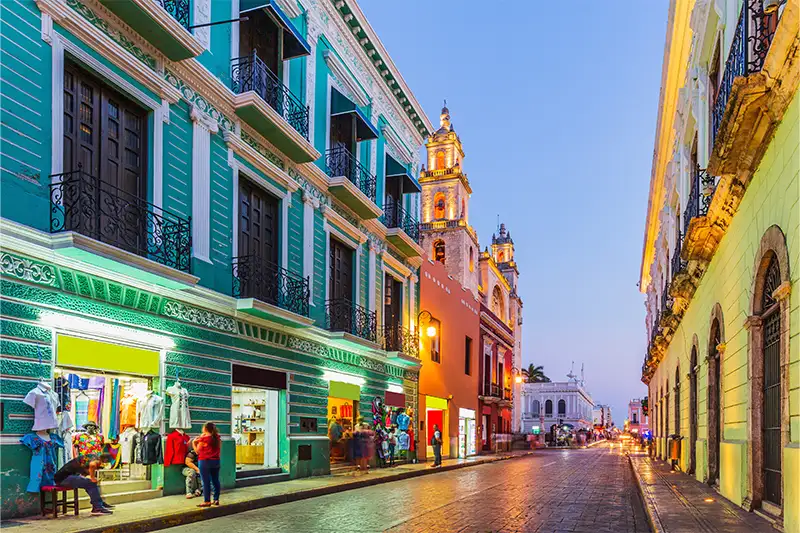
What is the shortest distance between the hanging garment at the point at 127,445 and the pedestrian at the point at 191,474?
2.97ft

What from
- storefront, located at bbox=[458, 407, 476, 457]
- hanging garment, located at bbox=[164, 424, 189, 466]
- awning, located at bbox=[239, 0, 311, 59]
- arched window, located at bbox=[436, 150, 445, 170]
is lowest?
storefront, located at bbox=[458, 407, 476, 457]

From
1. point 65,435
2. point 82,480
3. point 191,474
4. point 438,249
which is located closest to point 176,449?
point 191,474

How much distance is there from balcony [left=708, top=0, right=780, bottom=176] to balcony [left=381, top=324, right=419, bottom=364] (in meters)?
14.7

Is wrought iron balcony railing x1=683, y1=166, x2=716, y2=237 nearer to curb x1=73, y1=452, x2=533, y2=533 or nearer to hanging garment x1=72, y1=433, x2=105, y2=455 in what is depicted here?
curb x1=73, y1=452, x2=533, y2=533

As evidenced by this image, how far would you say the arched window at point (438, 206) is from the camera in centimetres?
4866

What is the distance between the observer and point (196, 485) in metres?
13.1

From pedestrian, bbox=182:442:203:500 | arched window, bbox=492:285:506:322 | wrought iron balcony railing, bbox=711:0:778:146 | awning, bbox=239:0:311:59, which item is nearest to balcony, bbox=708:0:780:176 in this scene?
wrought iron balcony railing, bbox=711:0:778:146

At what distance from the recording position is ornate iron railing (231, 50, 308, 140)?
51.3 ft

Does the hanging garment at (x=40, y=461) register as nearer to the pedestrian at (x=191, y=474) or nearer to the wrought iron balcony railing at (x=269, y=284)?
the pedestrian at (x=191, y=474)

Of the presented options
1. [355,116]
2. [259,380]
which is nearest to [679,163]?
[355,116]

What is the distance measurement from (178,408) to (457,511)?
4.92 metres

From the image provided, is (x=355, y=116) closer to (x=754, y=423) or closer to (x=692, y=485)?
(x=692, y=485)

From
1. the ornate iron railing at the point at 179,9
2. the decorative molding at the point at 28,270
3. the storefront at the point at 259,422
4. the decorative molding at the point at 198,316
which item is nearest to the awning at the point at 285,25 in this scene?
the ornate iron railing at the point at 179,9

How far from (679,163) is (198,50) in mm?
13559
